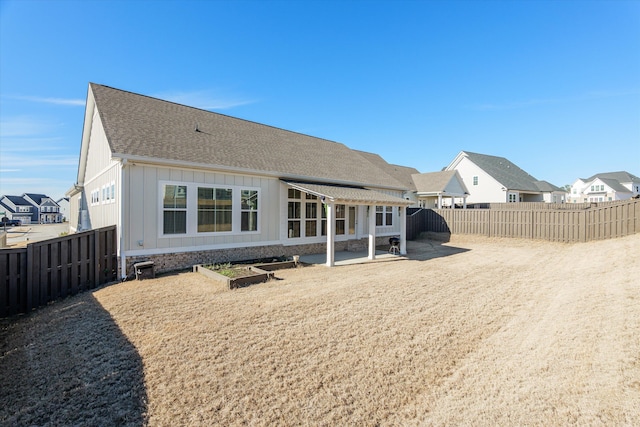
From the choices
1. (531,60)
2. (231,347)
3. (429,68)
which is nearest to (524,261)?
(531,60)

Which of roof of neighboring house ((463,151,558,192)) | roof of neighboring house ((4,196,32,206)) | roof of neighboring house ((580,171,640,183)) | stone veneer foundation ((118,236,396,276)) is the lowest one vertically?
stone veneer foundation ((118,236,396,276))

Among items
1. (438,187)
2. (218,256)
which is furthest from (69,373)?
(438,187)

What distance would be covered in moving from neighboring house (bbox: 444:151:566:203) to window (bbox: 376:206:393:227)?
20324 millimetres

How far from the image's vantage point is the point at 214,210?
404 inches

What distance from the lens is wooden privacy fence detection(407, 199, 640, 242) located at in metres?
14.3

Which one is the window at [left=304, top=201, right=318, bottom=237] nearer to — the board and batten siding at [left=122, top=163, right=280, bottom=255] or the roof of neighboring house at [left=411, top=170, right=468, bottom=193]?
the board and batten siding at [left=122, top=163, right=280, bottom=255]

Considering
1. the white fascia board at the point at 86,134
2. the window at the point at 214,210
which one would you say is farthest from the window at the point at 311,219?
the white fascia board at the point at 86,134

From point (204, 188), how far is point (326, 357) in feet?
25.1

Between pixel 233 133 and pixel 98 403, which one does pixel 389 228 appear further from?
pixel 98 403

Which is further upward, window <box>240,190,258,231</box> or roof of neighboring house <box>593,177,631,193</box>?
roof of neighboring house <box>593,177,631,193</box>

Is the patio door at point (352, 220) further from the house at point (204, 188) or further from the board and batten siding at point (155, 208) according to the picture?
the board and batten siding at point (155, 208)

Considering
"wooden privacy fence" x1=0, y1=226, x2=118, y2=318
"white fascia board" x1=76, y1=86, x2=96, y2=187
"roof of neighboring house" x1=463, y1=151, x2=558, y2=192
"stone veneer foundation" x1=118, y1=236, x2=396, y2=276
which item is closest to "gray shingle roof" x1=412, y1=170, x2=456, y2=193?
"roof of neighboring house" x1=463, y1=151, x2=558, y2=192

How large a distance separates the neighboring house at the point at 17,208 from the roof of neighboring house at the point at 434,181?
8503 cm

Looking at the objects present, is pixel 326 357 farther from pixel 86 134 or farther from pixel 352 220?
pixel 86 134
